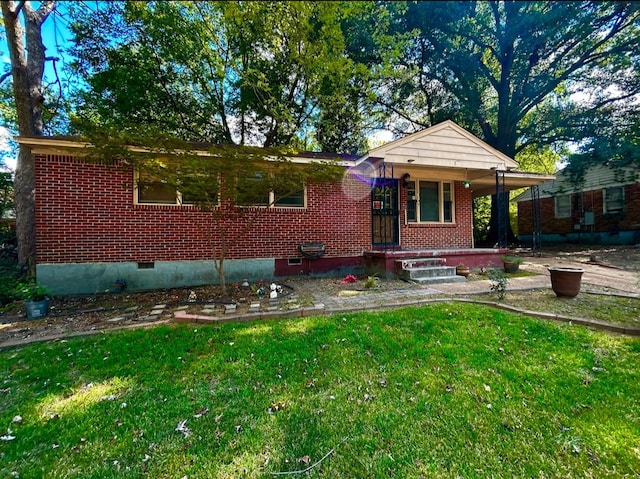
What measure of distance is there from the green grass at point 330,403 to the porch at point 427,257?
345cm

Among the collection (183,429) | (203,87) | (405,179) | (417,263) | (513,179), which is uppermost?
(203,87)

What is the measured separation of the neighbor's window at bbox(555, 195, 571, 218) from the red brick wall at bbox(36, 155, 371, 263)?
1643 centimetres

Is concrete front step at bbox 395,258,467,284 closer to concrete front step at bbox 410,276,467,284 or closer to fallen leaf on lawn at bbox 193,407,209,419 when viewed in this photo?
concrete front step at bbox 410,276,467,284

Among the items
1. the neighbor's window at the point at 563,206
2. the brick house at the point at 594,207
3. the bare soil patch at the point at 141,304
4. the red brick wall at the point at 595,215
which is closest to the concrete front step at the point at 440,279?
the bare soil patch at the point at 141,304

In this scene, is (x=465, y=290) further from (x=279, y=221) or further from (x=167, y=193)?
(x=167, y=193)

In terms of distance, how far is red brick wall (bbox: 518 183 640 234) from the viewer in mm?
13250

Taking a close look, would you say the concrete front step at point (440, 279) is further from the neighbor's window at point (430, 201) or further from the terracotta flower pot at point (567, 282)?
the neighbor's window at point (430, 201)

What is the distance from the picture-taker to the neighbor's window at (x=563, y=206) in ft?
53.4

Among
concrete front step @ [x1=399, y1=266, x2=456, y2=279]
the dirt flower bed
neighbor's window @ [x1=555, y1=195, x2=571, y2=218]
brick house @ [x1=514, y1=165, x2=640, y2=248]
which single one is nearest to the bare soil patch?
the dirt flower bed

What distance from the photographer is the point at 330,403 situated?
228 centimetres

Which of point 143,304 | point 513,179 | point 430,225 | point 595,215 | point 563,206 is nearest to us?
point 143,304

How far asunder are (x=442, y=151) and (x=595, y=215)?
1391 cm

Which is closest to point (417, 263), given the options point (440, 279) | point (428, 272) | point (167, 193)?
point (428, 272)

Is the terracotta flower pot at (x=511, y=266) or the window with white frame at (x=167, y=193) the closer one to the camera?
the window with white frame at (x=167, y=193)
